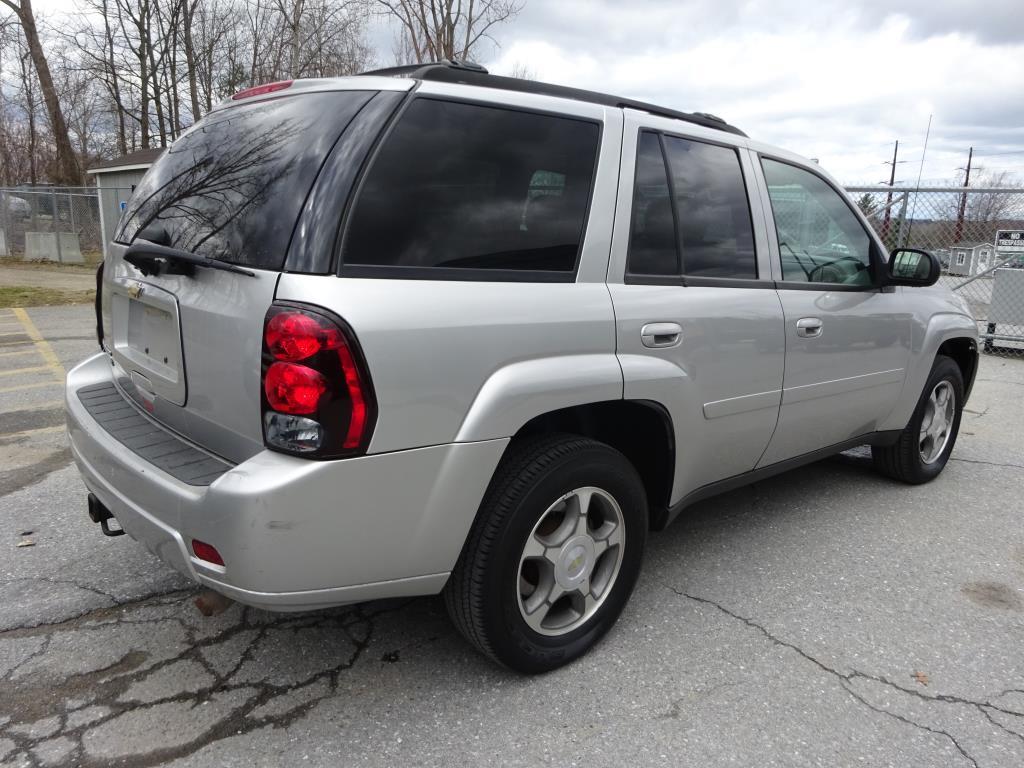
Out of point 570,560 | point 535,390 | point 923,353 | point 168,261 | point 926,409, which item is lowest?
point 570,560

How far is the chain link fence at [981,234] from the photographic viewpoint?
928 centimetres

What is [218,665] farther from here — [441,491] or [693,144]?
[693,144]

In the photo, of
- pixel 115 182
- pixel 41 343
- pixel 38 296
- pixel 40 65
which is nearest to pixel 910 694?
pixel 41 343

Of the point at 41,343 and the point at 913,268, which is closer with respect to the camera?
the point at 913,268

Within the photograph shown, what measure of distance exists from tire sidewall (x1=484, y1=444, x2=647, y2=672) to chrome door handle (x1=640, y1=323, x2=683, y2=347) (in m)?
0.40

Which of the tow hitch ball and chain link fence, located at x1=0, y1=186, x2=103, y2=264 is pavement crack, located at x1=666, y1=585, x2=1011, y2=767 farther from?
chain link fence, located at x1=0, y1=186, x2=103, y2=264

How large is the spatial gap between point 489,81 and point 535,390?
3.31ft

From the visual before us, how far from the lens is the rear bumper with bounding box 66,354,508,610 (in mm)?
1828

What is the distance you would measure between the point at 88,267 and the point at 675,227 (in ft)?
68.8

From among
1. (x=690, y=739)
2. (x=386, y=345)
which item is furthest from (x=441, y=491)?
(x=690, y=739)

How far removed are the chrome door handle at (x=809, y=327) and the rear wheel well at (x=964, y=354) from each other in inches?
61.0

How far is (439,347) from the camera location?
1.95m

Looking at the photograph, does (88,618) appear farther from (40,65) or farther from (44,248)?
(40,65)

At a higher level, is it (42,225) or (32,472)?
(42,225)
